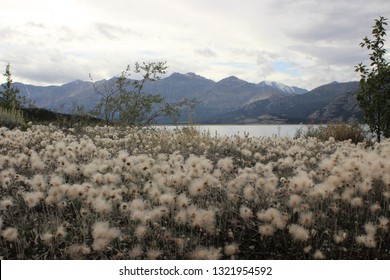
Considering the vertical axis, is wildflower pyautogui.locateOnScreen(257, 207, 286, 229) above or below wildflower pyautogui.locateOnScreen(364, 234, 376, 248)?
above

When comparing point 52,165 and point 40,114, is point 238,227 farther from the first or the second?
point 40,114

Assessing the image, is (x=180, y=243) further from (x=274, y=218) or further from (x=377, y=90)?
(x=377, y=90)

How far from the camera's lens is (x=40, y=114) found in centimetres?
3212

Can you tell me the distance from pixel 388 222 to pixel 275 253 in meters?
1.28

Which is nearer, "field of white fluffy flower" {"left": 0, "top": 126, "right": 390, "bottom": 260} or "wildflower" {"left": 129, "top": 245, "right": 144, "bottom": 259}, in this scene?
"wildflower" {"left": 129, "top": 245, "right": 144, "bottom": 259}

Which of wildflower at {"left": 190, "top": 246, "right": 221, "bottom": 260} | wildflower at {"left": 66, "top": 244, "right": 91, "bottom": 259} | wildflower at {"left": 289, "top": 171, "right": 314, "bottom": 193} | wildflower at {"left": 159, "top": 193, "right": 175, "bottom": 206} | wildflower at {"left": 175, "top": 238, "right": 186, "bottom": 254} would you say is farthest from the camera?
wildflower at {"left": 289, "top": 171, "right": 314, "bottom": 193}

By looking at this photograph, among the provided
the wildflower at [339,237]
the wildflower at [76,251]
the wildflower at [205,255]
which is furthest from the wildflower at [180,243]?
the wildflower at [339,237]

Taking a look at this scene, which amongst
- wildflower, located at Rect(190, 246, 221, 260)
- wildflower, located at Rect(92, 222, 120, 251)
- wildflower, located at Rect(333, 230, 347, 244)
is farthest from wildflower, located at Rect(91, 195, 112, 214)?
wildflower, located at Rect(333, 230, 347, 244)

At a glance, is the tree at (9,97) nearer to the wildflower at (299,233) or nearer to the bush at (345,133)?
the bush at (345,133)

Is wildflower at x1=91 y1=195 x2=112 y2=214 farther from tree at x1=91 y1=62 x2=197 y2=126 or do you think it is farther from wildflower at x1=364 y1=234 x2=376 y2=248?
tree at x1=91 y1=62 x2=197 y2=126

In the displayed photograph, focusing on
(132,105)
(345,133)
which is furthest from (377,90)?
(132,105)

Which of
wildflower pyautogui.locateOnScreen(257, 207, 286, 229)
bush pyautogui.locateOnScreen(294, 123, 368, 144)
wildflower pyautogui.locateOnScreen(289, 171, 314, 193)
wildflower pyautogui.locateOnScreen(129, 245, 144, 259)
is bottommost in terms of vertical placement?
wildflower pyautogui.locateOnScreen(129, 245, 144, 259)

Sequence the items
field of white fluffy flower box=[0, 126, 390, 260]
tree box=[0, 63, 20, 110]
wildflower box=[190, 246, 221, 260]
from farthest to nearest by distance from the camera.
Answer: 1. tree box=[0, 63, 20, 110]
2. field of white fluffy flower box=[0, 126, 390, 260]
3. wildflower box=[190, 246, 221, 260]
